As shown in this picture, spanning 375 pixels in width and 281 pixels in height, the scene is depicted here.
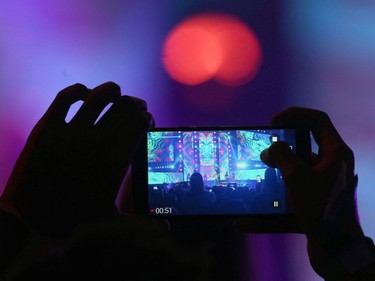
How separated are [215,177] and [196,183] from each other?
0.04 m

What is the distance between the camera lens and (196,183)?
799 mm

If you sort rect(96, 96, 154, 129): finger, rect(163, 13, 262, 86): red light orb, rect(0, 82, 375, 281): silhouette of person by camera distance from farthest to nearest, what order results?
rect(163, 13, 262, 86): red light orb
rect(96, 96, 154, 129): finger
rect(0, 82, 375, 281): silhouette of person

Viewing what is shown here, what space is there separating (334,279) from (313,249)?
0.06 meters

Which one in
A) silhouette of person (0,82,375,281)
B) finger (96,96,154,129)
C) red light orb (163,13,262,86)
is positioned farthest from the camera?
red light orb (163,13,262,86)

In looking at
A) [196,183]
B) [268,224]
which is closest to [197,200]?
[196,183]

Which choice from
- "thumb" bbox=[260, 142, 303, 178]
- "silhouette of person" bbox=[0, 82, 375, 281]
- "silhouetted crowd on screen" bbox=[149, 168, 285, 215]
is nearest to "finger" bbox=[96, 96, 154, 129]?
"silhouette of person" bbox=[0, 82, 375, 281]

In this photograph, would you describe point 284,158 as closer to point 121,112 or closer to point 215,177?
point 215,177

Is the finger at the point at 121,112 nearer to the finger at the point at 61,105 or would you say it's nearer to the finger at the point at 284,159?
the finger at the point at 61,105

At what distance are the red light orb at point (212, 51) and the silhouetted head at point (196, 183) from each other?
219 mm

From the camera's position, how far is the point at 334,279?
68cm

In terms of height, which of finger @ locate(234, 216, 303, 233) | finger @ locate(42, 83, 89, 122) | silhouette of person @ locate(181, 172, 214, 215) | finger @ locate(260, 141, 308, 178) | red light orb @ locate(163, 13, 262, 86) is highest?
red light orb @ locate(163, 13, 262, 86)

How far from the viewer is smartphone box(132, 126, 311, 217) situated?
2.61 feet

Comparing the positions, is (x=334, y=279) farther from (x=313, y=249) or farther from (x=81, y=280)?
(x=81, y=280)

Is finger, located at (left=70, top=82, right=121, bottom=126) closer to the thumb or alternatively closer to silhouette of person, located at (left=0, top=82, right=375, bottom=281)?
silhouette of person, located at (left=0, top=82, right=375, bottom=281)
